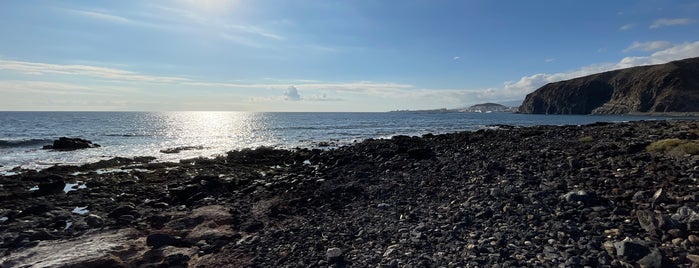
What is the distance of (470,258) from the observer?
7523 mm

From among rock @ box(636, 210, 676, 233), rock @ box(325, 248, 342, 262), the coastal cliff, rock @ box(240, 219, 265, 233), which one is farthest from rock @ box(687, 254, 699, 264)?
the coastal cliff

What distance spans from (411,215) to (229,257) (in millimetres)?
5139

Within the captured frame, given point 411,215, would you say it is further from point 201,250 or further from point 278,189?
point 278,189

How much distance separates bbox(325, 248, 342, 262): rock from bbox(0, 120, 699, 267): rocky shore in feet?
0.11

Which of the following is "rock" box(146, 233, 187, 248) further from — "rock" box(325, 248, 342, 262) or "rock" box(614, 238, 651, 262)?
"rock" box(614, 238, 651, 262)

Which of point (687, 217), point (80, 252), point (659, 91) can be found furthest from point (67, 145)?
point (659, 91)

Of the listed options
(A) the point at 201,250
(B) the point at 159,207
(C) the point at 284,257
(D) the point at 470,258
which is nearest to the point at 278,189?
(B) the point at 159,207

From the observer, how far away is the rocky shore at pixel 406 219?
305 inches

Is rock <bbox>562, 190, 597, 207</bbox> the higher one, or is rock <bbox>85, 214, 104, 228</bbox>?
rock <bbox>562, 190, 597, 207</bbox>

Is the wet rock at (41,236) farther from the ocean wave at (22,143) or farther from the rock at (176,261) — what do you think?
the ocean wave at (22,143)

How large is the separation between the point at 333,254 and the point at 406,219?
295 centimetres

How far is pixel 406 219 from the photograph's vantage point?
1063 centimetres

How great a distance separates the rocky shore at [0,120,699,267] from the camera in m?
7.75

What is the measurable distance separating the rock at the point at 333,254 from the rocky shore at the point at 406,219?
0.03 m
